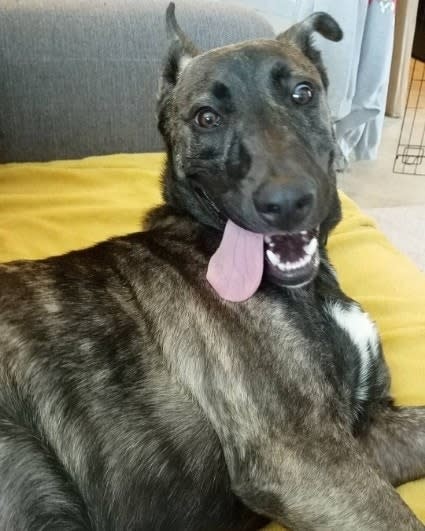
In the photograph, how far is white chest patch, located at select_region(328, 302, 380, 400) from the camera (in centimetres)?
152

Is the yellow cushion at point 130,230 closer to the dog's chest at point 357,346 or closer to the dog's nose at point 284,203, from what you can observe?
the dog's chest at point 357,346

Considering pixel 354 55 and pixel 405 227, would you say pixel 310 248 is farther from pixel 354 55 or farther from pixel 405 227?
pixel 354 55

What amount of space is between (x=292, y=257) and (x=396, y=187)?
2604 millimetres

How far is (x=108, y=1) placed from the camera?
252 centimetres

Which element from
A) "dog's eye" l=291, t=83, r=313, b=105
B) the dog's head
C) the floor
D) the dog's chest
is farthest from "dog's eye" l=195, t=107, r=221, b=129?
the floor

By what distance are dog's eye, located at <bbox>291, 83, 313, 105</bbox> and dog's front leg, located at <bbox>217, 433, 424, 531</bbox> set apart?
27.5 inches

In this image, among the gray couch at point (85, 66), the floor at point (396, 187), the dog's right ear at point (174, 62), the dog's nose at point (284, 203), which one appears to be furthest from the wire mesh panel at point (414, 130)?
the dog's nose at point (284, 203)

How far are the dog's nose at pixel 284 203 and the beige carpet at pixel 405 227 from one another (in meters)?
1.91

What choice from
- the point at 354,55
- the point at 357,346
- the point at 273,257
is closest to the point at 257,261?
the point at 273,257

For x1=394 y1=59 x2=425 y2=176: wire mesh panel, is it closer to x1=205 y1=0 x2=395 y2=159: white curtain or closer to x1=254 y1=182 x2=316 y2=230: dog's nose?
x1=205 y1=0 x2=395 y2=159: white curtain

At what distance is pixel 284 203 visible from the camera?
4.22ft

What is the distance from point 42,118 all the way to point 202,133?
3.45 ft

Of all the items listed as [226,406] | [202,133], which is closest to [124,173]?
[202,133]

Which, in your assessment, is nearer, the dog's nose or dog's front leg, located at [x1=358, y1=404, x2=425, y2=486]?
the dog's nose
